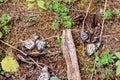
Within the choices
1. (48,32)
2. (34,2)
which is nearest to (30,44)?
(48,32)

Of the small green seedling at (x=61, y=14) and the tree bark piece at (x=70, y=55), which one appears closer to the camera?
the tree bark piece at (x=70, y=55)

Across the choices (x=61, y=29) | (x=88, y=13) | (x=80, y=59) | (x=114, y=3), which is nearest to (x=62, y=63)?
(x=80, y=59)

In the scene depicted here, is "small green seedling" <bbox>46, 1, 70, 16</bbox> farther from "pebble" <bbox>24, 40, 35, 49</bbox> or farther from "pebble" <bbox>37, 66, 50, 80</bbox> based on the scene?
"pebble" <bbox>37, 66, 50, 80</bbox>

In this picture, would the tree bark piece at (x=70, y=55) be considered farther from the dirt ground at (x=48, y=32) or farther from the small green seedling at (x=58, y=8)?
the small green seedling at (x=58, y=8)

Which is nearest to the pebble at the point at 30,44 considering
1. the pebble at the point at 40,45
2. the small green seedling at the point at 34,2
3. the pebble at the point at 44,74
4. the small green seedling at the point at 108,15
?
the pebble at the point at 40,45

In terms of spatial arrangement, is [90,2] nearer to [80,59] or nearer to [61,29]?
[61,29]
